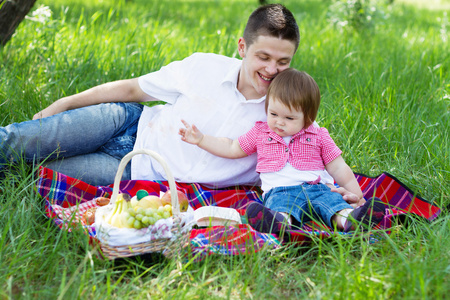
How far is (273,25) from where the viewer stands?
9.04 ft

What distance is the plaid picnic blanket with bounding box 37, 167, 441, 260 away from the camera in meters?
2.23

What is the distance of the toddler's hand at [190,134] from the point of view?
2.82 metres

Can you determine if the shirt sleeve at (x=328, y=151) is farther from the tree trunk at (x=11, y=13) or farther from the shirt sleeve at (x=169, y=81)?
the tree trunk at (x=11, y=13)

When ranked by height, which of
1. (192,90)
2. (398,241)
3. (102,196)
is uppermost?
(192,90)

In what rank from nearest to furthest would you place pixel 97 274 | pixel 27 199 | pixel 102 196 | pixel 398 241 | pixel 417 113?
pixel 97 274 → pixel 398 241 → pixel 27 199 → pixel 102 196 → pixel 417 113

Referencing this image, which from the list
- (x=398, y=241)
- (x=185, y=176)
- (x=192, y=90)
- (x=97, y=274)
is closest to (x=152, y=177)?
(x=185, y=176)

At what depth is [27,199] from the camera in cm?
251

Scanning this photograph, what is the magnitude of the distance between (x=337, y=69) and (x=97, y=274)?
11.1 ft

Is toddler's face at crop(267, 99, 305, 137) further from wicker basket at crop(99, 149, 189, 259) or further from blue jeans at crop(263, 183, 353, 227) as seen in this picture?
wicker basket at crop(99, 149, 189, 259)

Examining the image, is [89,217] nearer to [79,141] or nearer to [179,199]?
[179,199]

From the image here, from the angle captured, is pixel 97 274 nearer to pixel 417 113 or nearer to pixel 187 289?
pixel 187 289

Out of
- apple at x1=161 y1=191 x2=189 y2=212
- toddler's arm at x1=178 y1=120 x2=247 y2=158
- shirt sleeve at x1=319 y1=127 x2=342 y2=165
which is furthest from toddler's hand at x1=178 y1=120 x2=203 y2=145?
shirt sleeve at x1=319 y1=127 x2=342 y2=165

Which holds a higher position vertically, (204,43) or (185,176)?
(204,43)

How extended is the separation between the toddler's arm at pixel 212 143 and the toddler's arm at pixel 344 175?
519 millimetres
